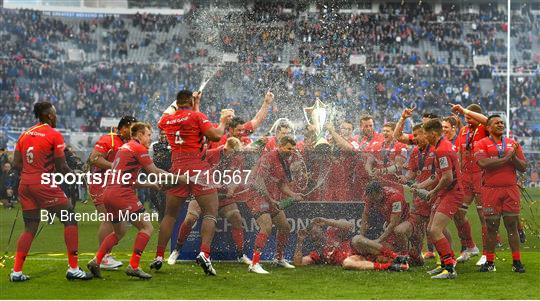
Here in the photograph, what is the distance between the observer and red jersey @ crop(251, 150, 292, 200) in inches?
419

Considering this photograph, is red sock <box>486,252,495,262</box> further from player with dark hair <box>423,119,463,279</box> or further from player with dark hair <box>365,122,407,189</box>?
player with dark hair <box>365,122,407,189</box>

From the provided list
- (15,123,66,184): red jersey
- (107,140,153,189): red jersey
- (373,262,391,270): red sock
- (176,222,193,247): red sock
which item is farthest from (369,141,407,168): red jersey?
(15,123,66,184): red jersey

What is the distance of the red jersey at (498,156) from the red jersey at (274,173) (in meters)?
2.26

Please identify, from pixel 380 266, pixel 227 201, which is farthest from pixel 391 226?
pixel 227 201

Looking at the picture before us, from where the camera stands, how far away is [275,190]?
1072 centimetres

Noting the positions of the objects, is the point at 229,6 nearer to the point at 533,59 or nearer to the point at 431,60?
the point at 431,60

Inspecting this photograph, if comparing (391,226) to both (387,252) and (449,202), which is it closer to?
(387,252)

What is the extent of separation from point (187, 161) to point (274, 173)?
1168mm

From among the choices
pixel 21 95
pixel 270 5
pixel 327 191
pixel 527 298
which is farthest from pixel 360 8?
pixel 527 298

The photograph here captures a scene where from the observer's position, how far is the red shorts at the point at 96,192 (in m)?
10.8

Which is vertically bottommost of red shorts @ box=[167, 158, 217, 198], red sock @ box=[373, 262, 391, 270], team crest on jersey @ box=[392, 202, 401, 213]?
red sock @ box=[373, 262, 391, 270]

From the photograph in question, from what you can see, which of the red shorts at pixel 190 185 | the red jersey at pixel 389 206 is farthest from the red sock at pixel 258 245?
the red jersey at pixel 389 206

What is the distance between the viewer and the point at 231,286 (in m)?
9.08

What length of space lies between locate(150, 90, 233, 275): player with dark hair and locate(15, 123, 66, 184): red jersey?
52.5 inches
